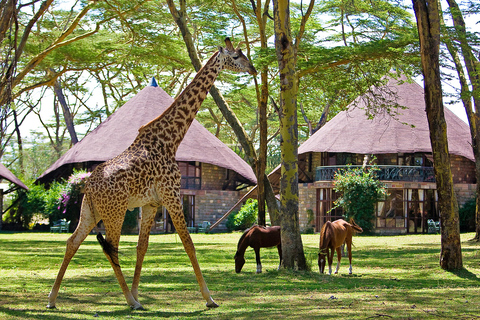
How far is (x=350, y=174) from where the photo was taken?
2969cm

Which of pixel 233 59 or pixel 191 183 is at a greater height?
pixel 233 59

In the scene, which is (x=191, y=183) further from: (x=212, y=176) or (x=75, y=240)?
(x=75, y=240)

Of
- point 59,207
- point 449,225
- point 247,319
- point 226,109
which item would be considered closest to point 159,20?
point 59,207

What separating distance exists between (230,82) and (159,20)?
37.3ft

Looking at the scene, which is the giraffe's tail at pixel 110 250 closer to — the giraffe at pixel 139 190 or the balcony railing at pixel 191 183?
the giraffe at pixel 139 190

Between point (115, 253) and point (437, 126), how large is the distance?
711 cm

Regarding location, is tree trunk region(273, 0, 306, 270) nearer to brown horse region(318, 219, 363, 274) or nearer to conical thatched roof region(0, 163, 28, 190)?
brown horse region(318, 219, 363, 274)

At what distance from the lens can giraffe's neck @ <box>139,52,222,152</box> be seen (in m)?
8.49

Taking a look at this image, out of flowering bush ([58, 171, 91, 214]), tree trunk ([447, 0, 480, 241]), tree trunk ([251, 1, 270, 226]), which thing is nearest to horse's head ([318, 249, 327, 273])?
tree trunk ([251, 1, 270, 226])

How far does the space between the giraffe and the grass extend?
31 cm

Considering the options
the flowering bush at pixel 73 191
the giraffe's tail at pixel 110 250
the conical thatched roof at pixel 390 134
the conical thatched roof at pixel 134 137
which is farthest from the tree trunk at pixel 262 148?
the flowering bush at pixel 73 191

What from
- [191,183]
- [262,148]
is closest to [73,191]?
[191,183]

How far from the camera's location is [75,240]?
7613 millimetres

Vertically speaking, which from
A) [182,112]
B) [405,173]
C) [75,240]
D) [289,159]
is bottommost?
[75,240]
